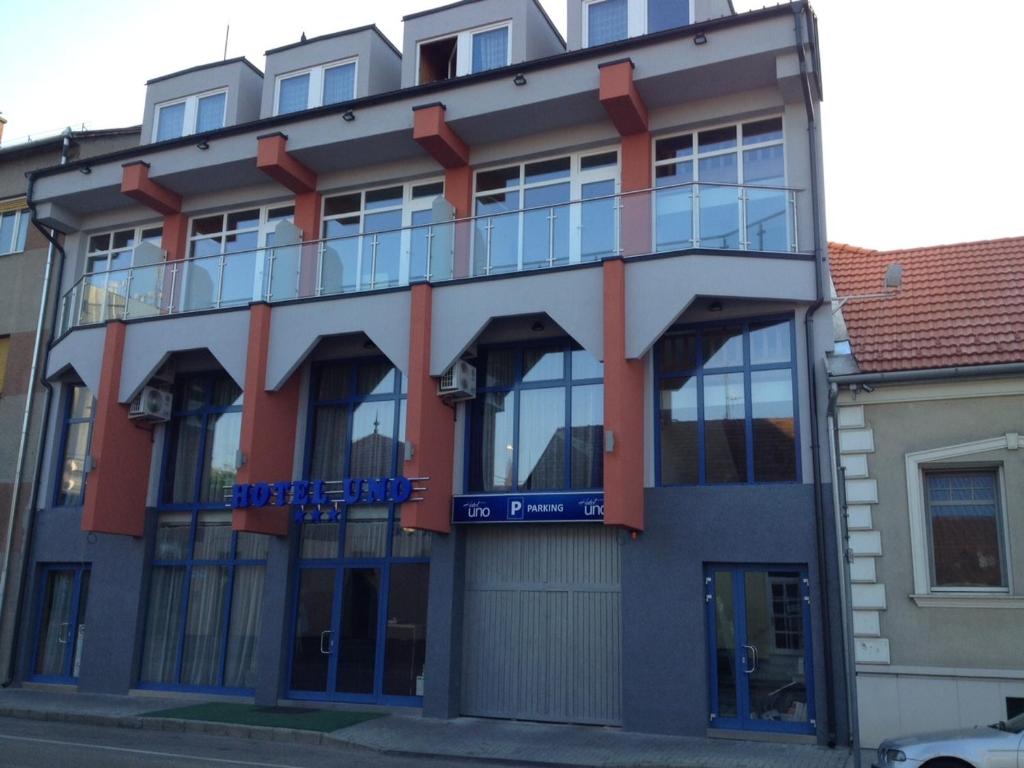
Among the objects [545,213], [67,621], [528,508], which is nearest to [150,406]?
[67,621]

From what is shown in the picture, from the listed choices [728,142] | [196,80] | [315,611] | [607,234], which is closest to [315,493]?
[315,611]

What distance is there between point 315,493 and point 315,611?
2.30m

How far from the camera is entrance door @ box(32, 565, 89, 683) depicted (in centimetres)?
1892

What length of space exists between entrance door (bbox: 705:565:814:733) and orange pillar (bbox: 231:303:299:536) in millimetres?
7719

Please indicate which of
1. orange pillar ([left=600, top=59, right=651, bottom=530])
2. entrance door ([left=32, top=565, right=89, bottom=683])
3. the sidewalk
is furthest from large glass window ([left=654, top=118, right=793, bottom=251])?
entrance door ([left=32, top=565, right=89, bottom=683])

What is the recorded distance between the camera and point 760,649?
13641mm

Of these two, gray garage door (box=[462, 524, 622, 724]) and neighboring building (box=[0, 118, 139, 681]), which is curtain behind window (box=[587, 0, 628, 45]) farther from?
neighboring building (box=[0, 118, 139, 681])

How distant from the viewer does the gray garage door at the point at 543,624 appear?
14.8 meters

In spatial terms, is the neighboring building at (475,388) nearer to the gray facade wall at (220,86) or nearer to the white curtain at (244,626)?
the white curtain at (244,626)

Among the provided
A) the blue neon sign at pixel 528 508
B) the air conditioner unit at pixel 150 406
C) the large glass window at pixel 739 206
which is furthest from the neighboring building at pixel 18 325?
the large glass window at pixel 739 206

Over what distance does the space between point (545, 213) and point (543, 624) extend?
6.59 meters

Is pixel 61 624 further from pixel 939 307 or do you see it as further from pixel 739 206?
pixel 939 307

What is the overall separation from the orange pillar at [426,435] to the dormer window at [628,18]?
6.04 metres

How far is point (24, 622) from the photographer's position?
19.3 metres
